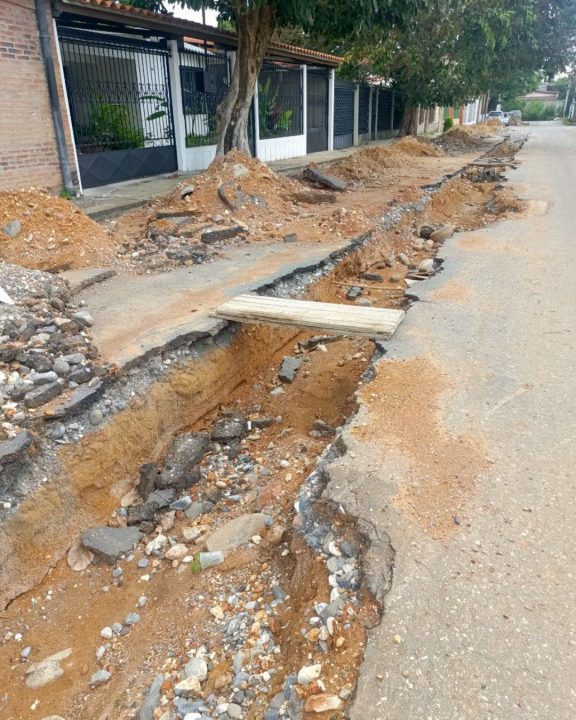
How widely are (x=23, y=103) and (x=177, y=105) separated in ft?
14.0

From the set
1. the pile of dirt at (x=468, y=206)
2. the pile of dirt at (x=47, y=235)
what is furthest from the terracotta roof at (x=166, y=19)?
the pile of dirt at (x=468, y=206)

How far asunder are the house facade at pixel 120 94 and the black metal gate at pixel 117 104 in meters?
0.02

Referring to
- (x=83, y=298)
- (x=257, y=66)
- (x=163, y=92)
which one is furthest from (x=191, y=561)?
(x=163, y=92)

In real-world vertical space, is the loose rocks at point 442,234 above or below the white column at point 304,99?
below

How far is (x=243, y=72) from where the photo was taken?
10.2 meters

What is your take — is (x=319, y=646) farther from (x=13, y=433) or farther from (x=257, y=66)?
(x=257, y=66)

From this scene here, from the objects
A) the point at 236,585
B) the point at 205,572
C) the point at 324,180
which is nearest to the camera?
the point at 236,585

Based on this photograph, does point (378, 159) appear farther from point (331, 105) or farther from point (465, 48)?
point (465, 48)

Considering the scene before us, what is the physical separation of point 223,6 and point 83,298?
7.40 metres

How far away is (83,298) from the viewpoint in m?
5.48

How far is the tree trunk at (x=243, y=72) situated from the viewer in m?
9.77

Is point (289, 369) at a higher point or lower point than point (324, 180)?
lower

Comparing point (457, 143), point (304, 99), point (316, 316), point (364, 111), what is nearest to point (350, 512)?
point (316, 316)

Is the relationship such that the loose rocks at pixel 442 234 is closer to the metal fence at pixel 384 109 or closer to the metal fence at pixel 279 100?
the metal fence at pixel 279 100
